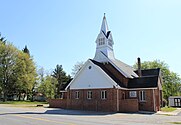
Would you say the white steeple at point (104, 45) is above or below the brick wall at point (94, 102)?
above

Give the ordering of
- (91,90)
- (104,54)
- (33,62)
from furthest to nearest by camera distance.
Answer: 1. (33,62)
2. (104,54)
3. (91,90)

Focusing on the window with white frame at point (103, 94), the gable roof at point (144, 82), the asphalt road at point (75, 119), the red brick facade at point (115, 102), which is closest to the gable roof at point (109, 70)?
the gable roof at point (144, 82)

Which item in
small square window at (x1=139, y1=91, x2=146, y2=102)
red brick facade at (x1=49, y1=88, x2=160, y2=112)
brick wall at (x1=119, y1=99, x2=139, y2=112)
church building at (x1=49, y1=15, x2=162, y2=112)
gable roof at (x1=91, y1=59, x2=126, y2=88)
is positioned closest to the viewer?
brick wall at (x1=119, y1=99, x2=139, y2=112)

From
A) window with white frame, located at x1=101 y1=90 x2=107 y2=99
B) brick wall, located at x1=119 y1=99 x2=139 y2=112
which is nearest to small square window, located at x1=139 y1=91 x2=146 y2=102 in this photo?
brick wall, located at x1=119 y1=99 x2=139 y2=112

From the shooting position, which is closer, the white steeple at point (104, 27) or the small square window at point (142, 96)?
the small square window at point (142, 96)

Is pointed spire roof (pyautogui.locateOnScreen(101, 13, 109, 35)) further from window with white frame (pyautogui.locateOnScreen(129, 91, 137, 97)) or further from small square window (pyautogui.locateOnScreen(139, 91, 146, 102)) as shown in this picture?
small square window (pyautogui.locateOnScreen(139, 91, 146, 102))

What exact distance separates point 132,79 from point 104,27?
10.7 meters

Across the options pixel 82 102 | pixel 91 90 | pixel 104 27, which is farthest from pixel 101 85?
pixel 104 27

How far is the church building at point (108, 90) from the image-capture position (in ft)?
98.6

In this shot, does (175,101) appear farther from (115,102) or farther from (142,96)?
(115,102)

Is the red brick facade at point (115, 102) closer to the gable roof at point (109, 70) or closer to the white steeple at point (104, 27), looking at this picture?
the gable roof at point (109, 70)

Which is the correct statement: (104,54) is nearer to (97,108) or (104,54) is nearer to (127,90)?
(127,90)

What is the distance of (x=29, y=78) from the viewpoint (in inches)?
2228

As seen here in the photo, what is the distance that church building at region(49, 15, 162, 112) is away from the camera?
30.1 m
